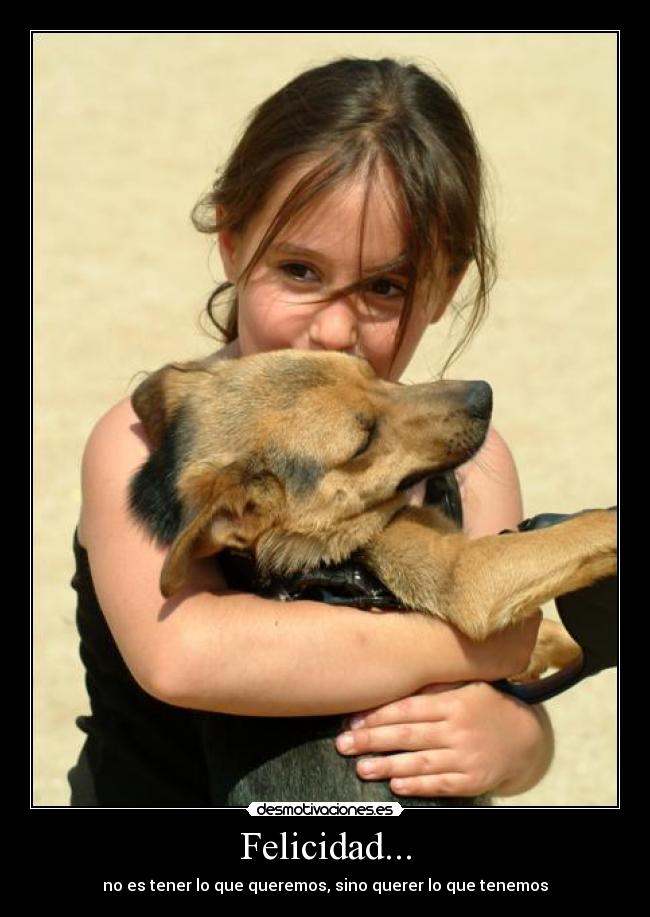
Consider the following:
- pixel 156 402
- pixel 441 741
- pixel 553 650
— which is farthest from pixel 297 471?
pixel 553 650

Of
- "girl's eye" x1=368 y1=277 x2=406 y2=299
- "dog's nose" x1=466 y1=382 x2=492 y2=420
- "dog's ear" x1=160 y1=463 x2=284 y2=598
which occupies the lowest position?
"dog's ear" x1=160 y1=463 x2=284 y2=598

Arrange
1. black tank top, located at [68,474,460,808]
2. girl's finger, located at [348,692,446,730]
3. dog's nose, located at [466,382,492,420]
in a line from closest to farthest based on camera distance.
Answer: girl's finger, located at [348,692,446,730], dog's nose, located at [466,382,492,420], black tank top, located at [68,474,460,808]

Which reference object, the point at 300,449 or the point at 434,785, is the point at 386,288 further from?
the point at 434,785

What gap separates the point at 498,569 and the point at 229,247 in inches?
62.1

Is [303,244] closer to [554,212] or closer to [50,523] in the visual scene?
[50,523]

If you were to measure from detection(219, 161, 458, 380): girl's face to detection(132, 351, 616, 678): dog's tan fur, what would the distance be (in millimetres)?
216

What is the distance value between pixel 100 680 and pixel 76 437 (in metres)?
4.67

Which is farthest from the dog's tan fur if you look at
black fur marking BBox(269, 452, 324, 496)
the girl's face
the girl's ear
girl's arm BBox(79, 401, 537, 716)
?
the girl's ear

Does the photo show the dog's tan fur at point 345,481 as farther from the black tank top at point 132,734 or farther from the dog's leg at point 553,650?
the dog's leg at point 553,650

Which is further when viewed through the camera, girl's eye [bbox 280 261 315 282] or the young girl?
girl's eye [bbox 280 261 315 282]

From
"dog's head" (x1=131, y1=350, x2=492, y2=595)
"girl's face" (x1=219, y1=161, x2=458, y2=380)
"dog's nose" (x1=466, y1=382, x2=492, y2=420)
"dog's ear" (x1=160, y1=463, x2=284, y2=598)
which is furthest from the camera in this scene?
A: "girl's face" (x1=219, y1=161, x2=458, y2=380)

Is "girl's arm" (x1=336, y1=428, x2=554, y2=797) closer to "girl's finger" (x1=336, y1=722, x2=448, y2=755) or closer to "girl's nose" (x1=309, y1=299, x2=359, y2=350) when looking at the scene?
"girl's finger" (x1=336, y1=722, x2=448, y2=755)

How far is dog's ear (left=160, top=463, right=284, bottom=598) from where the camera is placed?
11.0 ft

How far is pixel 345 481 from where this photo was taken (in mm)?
3764
